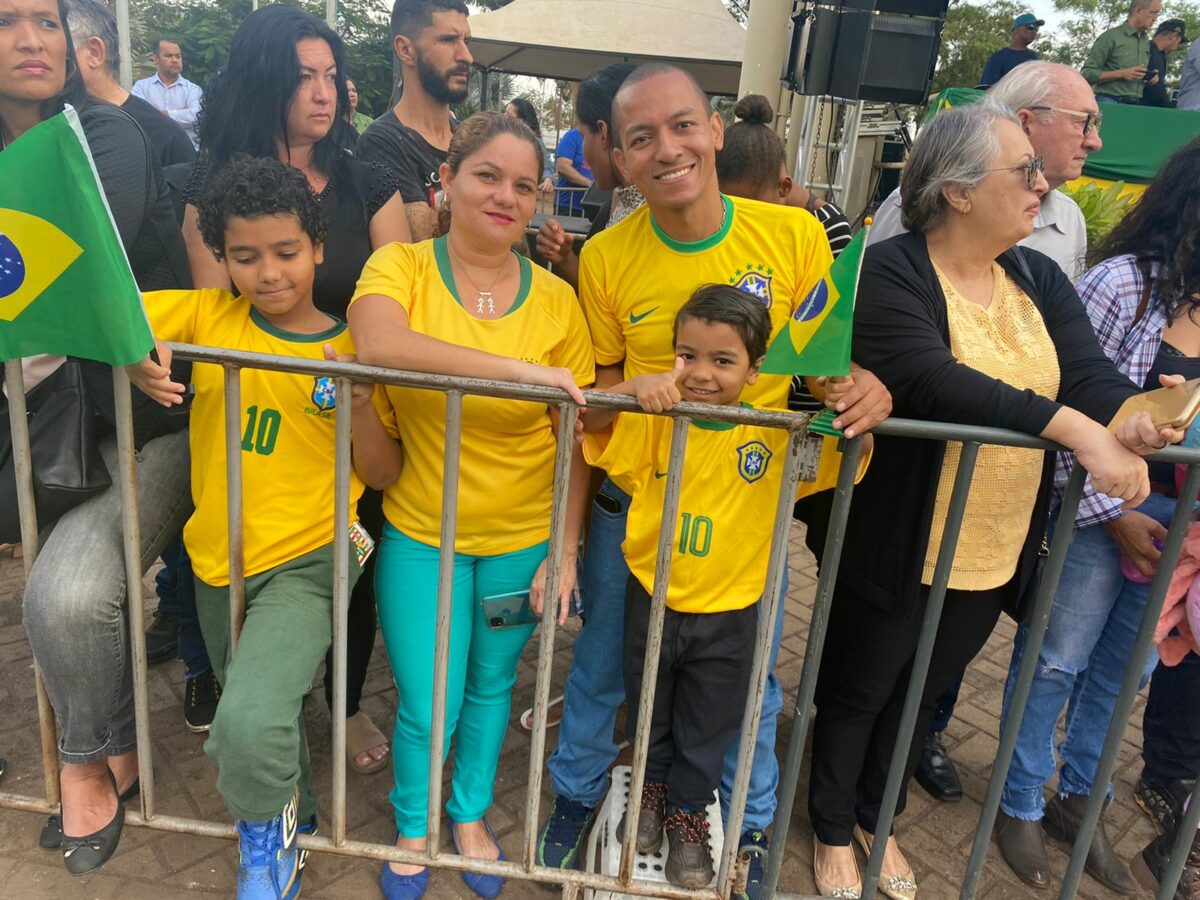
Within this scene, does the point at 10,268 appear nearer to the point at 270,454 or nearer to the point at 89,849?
the point at 270,454

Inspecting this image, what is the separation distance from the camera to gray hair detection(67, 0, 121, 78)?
3.41 metres

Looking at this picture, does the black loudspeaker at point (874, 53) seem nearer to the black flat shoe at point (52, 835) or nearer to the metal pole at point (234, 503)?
the metal pole at point (234, 503)

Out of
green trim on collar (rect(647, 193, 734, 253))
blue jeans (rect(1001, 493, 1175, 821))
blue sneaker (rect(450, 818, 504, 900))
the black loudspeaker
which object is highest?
the black loudspeaker

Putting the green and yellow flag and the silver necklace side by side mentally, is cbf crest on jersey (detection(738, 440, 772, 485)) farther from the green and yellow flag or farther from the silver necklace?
the silver necklace

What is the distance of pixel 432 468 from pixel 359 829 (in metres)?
1.26

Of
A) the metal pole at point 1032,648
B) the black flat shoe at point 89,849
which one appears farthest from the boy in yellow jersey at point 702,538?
the black flat shoe at point 89,849

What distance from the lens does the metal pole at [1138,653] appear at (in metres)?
2.03

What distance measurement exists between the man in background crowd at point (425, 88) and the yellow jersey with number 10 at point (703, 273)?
47.5 inches

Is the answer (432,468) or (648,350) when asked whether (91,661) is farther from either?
(648,350)

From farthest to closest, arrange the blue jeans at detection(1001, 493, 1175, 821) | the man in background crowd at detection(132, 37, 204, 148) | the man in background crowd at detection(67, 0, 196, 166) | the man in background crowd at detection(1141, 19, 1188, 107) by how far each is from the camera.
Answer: the man in background crowd at detection(132, 37, 204, 148) → the man in background crowd at detection(1141, 19, 1188, 107) → the man in background crowd at detection(67, 0, 196, 166) → the blue jeans at detection(1001, 493, 1175, 821)

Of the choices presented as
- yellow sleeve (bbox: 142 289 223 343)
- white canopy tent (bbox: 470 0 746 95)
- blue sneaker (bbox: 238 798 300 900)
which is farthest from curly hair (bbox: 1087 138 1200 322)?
white canopy tent (bbox: 470 0 746 95)

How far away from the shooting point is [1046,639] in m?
2.76

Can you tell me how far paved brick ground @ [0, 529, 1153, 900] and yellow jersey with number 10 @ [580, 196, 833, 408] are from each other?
1577mm

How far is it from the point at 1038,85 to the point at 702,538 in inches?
76.7
